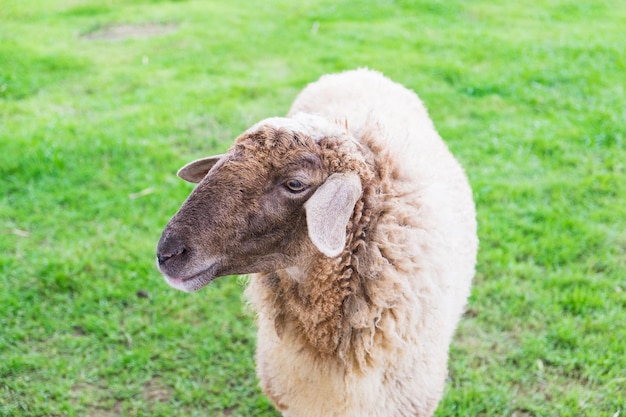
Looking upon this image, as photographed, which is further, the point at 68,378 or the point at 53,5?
the point at 53,5

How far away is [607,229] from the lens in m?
4.18

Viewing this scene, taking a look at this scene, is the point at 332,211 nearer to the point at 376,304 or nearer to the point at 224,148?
the point at 376,304

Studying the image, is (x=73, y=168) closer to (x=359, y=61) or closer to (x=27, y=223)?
(x=27, y=223)

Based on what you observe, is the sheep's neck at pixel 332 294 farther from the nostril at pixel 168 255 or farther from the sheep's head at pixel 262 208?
the nostril at pixel 168 255

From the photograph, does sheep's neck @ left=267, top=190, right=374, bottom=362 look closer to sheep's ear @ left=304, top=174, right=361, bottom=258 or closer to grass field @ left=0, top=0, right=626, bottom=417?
sheep's ear @ left=304, top=174, right=361, bottom=258

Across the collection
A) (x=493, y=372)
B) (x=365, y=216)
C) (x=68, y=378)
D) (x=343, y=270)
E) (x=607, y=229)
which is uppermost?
(x=365, y=216)

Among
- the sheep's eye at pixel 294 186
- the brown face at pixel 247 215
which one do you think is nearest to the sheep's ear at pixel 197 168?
the brown face at pixel 247 215

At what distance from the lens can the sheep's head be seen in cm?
194

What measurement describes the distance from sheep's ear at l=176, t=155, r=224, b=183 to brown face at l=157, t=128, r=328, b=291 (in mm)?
365

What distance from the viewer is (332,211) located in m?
1.89

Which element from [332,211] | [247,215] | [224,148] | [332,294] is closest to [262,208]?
[247,215]

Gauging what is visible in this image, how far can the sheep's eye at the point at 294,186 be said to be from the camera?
2.03 meters

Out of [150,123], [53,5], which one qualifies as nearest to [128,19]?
[53,5]

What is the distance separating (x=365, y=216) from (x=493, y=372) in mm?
1726
